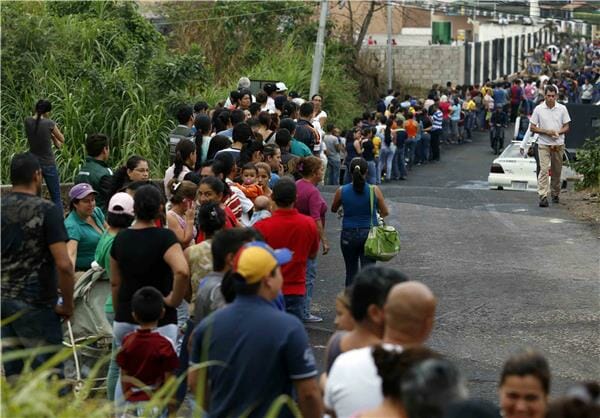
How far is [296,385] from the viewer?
6270mm

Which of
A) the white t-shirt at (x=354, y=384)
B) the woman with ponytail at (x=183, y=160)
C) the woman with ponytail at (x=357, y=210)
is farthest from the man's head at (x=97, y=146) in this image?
the white t-shirt at (x=354, y=384)

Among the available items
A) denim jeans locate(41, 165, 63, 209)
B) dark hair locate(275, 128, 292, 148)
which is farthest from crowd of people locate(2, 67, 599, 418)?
denim jeans locate(41, 165, 63, 209)

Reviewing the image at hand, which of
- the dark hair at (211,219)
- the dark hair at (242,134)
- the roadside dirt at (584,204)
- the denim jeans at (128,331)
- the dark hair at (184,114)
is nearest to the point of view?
the denim jeans at (128,331)

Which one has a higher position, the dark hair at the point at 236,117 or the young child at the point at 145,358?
the dark hair at the point at 236,117

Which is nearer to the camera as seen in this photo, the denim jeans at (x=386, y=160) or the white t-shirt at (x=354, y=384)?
the white t-shirt at (x=354, y=384)

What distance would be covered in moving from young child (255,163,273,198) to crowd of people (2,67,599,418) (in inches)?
0.6

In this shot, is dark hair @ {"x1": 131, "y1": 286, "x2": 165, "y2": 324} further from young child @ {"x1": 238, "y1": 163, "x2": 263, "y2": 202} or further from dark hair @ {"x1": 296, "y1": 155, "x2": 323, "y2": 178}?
dark hair @ {"x1": 296, "y1": 155, "x2": 323, "y2": 178}

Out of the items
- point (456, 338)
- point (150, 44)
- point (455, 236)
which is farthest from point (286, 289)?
point (150, 44)

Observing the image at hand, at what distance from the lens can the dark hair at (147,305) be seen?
769 cm

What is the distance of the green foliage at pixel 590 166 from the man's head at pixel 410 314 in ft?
51.1

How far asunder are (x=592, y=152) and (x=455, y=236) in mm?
5168

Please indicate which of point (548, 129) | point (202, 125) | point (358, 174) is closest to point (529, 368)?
point (358, 174)

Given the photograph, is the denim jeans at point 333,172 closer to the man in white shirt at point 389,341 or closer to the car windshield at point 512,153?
the car windshield at point 512,153

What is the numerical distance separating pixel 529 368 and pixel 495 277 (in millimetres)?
8484
